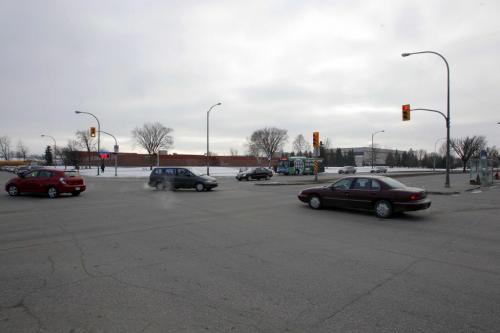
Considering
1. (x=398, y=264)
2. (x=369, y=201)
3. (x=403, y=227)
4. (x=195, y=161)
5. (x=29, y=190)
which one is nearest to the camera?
(x=398, y=264)

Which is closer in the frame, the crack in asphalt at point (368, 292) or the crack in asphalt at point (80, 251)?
the crack in asphalt at point (368, 292)

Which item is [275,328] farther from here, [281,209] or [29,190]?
[29,190]

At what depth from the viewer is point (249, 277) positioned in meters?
4.81

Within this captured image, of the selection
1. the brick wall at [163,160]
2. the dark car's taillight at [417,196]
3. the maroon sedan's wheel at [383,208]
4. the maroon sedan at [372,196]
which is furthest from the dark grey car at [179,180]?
the brick wall at [163,160]

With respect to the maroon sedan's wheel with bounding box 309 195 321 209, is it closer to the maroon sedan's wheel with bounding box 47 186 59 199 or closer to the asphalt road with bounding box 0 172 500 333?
the asphalt road with bounding box 0 172 500 333

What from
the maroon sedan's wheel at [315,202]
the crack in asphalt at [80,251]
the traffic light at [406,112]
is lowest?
the crack in asphalt at [80,251]

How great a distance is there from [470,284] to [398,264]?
1117mm

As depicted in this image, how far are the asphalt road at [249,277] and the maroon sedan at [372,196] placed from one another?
96 centimetres

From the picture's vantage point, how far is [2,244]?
681 cm

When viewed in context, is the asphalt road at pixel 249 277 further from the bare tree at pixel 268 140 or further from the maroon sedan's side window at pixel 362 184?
the bare tree at pixel 268 140

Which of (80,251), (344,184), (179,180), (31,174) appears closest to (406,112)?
(344,184)

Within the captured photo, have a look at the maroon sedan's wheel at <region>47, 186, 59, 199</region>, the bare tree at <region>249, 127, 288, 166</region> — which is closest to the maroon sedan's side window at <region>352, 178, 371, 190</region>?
the maroon sedan's wheel at <region>47, 186, 59, 199</region>

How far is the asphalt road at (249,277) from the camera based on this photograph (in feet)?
11.4

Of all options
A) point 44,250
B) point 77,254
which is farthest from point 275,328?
point 44,250
